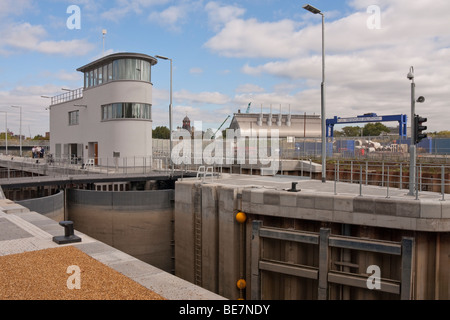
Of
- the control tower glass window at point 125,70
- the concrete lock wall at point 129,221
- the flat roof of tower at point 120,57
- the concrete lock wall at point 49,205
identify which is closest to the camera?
the concrete lock wall at point 49,205

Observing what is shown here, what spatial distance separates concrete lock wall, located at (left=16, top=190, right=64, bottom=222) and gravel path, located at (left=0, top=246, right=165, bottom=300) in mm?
9227

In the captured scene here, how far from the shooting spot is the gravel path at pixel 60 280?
5.91 metres

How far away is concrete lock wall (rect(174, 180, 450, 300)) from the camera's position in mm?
10453

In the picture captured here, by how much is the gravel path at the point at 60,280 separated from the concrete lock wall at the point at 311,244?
6.78 metres

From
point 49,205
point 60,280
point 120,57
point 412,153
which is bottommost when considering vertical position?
point 49,205

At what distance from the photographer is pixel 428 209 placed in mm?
10312

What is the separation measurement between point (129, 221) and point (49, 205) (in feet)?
14.2

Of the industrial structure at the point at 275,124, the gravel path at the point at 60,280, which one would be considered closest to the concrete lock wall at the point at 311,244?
the gravel path at the point at 60,280

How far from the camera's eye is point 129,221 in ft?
66.0

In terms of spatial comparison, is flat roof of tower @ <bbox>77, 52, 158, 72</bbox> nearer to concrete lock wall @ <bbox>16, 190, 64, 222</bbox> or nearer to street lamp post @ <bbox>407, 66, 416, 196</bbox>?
concrete lock wall @ <bbox>16, 190, 64, 222</bbox>

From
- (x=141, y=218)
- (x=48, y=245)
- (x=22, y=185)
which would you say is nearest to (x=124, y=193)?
(x=141, y=218)
